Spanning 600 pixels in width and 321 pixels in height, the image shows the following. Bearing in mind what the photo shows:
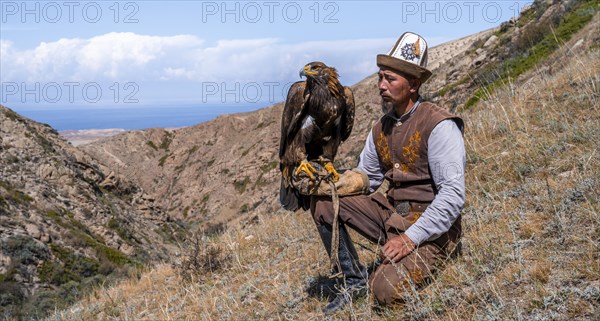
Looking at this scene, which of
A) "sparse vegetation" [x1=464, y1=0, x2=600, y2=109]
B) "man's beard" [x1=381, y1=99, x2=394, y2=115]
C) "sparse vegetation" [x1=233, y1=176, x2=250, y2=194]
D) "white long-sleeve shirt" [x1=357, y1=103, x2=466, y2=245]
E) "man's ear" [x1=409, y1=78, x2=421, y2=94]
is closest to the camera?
"white long-sleeve shirt" [x1=357, y1=103, x2=466, y2=245]

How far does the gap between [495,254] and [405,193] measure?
0.77 m

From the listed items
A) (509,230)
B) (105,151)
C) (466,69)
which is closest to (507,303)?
(509,230)

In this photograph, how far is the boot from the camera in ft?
13.1

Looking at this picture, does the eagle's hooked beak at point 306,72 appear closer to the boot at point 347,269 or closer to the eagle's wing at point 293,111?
the eagle's wing at point 293,111

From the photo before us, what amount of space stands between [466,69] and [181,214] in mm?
14948

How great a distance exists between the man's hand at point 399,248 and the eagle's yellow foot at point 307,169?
0.76 meters

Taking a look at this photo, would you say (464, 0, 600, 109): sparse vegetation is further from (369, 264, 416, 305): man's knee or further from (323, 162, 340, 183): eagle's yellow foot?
(369, 264, 416, 305): man's knee

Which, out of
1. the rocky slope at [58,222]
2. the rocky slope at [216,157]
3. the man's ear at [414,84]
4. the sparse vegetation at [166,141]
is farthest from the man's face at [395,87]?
the sparse vegetation at [166,141]

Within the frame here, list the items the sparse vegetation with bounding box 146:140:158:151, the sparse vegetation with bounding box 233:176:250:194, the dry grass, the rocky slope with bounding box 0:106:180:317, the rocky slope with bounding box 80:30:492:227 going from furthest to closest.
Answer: the sparse vegetation with bounding box 146:140:158:151 < the sparse vegetation with bounding box 233:176:250:194 < the rocky slope with bounding box 80:30:492:227 < the rocky slope with bounding box 0:106:180:317 < the dry grass

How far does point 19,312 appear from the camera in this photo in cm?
955

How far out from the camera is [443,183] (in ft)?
11.8

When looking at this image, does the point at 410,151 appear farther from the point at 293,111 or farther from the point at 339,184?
the point at 293,111

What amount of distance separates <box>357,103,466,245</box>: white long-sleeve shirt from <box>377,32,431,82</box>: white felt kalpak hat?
395mm

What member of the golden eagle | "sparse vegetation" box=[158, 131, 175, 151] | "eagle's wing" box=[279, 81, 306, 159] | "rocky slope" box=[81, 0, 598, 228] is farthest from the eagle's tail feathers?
"sparse vegetation" box=[158, 131, 175, 151]
